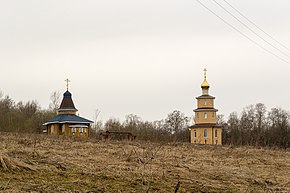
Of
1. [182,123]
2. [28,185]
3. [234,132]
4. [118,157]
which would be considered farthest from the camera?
[182,123]

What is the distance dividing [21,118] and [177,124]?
40624mm

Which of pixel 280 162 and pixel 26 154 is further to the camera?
pixel 280 162

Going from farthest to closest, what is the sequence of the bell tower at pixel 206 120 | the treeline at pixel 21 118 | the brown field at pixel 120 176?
1. the bell tower at pixel 206 120
2. the treeline at pixel 21 118
3. the brown field at pixel 120 176

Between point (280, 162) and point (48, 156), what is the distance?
941cm

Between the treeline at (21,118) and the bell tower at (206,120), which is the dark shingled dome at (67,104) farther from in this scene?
the bell tower at (206,120)

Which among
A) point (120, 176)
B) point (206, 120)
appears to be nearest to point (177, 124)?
point (206, 120)

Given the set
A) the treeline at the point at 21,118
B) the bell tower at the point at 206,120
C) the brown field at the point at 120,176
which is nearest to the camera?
the brown field at the point at 120,176

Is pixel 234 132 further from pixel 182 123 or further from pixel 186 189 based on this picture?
pixel 186 189

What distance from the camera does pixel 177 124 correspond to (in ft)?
295

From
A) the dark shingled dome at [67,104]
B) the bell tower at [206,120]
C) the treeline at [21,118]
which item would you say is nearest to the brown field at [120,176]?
the treeline at [21,118]

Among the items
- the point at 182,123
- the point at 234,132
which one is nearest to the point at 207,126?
the point at 234,132

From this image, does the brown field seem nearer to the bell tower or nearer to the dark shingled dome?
the dark shingled dome

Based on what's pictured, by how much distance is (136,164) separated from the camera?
13117 mm

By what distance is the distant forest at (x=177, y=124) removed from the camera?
48553 mm
